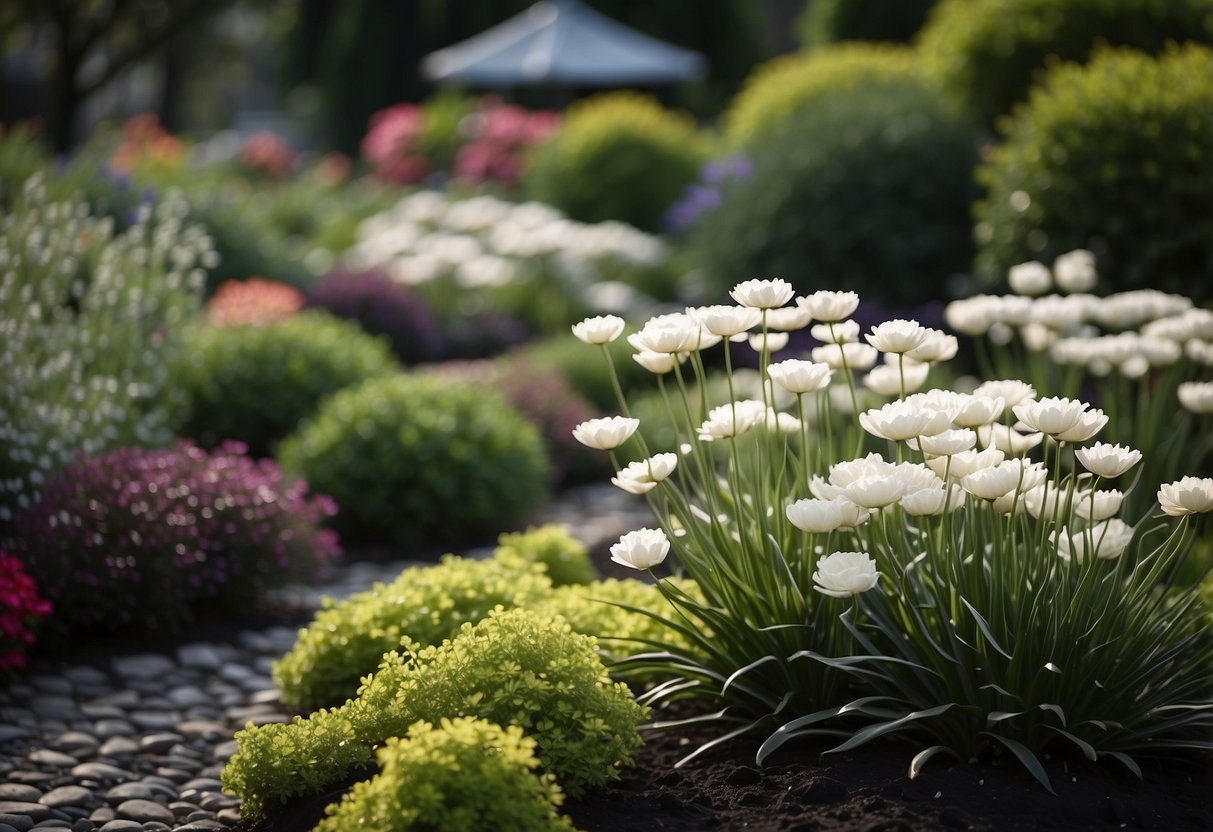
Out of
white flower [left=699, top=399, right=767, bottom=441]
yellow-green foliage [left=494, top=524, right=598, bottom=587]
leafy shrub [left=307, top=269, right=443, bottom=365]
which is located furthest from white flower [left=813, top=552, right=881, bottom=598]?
leafy shrub [left=307, top=269, right=443, bottom=365]

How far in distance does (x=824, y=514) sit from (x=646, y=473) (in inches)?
17.9

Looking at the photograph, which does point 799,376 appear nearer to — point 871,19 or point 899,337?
point 899,337

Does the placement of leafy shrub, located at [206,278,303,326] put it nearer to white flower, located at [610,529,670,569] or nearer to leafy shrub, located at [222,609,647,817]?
leafy shrub, located at [222,609,647,817]

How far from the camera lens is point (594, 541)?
5949mm

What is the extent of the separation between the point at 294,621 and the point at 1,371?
4.96 feet

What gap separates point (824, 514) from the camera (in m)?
2.60

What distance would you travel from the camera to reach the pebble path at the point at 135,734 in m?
3.26

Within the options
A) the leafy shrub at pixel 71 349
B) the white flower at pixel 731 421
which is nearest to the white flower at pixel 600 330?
the white flower at pixel 731 421

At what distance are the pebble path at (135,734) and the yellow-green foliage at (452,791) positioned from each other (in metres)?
0.98

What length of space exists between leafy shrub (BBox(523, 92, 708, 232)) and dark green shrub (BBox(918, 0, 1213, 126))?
4856mm

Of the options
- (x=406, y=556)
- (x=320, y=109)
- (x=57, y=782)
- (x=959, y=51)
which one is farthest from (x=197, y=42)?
(x=57, y=782)

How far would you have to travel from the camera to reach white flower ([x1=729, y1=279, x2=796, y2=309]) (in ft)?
9.34

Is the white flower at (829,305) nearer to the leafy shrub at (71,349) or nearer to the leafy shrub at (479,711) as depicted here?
the leafy shrub at (479,711)

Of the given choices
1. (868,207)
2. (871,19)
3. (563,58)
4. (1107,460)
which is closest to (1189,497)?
(1107,460)
